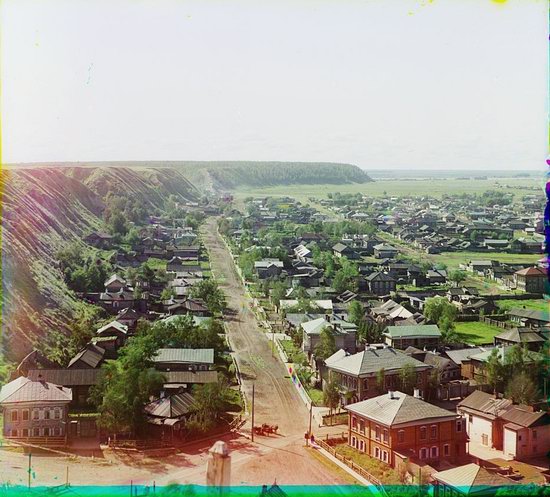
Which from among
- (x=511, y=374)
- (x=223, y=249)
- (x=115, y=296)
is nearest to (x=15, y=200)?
(x=115, y=296)

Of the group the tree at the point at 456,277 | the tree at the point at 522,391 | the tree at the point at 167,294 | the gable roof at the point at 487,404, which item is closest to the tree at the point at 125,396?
the gable roof at the point at 487,404

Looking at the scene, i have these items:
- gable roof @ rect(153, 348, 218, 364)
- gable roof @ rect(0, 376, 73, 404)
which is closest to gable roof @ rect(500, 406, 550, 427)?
gable roof @ rect(153, 348, 218, 364)

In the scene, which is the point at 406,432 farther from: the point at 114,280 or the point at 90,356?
the point at 114,280

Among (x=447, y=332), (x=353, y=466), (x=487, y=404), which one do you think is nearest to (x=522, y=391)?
(x=487, y=404)

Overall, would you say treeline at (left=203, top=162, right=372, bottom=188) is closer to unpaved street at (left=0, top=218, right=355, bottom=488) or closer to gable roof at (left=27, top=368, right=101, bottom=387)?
gable roof at (left=27, top=368, right=101, bottom=387)

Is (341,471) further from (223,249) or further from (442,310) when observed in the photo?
(223,249)

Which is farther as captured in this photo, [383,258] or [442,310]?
[383,258]
